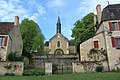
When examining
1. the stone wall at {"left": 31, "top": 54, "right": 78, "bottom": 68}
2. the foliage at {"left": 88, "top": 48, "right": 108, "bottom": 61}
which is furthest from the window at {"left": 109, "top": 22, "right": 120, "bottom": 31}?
the stone wall at {"left": 31, "top": 54, "right": 78, "bottom": 68}

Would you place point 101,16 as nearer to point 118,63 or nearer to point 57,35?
point 118,63

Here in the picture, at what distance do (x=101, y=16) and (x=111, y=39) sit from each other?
4642 mm

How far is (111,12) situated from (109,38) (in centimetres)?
422

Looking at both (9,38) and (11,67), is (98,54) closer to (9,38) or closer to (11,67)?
(11,67)

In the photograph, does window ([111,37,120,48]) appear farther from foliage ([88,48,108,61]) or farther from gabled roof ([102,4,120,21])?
gabled roof ([102,4,120,21])

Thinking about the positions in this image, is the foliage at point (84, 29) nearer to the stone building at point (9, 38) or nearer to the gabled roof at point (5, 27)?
the stone building at point (9, 38)

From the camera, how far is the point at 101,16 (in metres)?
25.8

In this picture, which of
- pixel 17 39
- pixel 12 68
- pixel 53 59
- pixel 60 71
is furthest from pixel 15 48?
pixel 60 71

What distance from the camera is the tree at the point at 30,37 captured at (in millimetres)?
37281

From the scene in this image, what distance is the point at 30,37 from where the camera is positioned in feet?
126

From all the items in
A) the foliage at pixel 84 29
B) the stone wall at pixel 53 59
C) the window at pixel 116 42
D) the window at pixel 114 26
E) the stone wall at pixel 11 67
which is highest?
the foliage at pixel 84 29

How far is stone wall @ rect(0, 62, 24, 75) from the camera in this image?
61.9 ft

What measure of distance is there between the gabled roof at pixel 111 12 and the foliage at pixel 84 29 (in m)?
6.49

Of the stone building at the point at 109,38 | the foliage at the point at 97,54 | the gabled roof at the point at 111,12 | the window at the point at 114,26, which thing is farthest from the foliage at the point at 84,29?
the window at the point at 114,26
